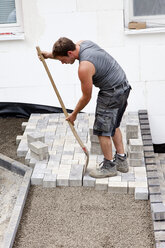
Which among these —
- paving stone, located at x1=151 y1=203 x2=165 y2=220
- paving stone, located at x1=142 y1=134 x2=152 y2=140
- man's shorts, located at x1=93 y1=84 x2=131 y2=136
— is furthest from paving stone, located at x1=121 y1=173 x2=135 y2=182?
paving stone, located at x1=142 y1=134 x2=152 y2=140

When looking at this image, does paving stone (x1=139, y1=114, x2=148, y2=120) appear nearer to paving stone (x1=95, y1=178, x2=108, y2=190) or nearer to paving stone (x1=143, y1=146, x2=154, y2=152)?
paving stone (x1=143, y1=146, x2=154, y2=152)

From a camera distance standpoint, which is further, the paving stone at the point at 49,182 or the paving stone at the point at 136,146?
the paving stone at the point at 136,146

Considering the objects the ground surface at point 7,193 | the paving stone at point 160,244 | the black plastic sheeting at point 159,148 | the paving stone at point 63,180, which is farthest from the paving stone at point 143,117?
the paving stone at point 160,244

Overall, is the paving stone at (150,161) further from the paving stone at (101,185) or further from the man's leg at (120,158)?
the paving stone at (101,185)

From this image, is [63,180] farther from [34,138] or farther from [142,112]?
[142,112]

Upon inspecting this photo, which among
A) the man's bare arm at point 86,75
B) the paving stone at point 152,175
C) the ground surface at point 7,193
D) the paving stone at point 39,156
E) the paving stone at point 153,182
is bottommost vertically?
the ground surface at point 7,193

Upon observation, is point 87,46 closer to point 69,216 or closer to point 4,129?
point 69,216

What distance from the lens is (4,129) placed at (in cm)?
691

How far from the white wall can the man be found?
183cm

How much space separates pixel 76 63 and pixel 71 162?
6.63ft

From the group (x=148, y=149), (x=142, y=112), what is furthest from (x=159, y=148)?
(x=148, y=149)

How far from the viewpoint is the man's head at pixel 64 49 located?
442 centimetres

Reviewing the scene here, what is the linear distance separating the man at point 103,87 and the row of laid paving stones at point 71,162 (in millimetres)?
148

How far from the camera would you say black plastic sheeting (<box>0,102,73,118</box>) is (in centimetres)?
718
